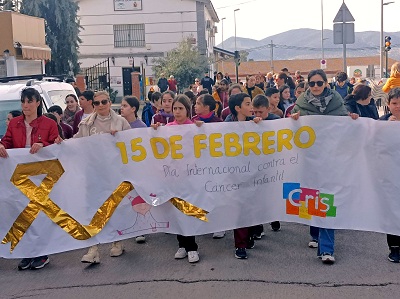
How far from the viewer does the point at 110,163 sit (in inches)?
268

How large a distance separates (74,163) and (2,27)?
1149cm

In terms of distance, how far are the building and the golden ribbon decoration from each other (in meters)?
10.00

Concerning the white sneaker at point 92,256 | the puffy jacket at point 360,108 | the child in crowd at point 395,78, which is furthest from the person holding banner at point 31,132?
the child in crowd at point 395,78

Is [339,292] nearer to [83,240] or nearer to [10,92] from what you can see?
[83,240]

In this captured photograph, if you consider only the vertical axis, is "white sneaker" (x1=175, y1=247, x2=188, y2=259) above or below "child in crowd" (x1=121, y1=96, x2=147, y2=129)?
below

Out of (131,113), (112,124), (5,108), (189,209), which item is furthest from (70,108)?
(189,209)

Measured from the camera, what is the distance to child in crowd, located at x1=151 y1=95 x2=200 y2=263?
662 cm

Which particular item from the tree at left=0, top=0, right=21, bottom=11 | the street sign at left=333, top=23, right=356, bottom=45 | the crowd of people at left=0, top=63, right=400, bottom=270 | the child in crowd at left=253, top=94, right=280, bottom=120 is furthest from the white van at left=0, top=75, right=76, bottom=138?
the tree at left=0, top=0, right=21, bottom=11

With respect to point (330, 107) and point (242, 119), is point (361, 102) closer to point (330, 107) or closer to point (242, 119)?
point (330, 107)

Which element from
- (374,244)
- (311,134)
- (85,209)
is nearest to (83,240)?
(85,209)

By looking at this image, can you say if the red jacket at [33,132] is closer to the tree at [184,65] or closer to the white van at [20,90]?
the white van at [20,90]

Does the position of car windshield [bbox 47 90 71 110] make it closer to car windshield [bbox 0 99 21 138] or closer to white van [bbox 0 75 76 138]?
white van [bbox 0 75 76 138]

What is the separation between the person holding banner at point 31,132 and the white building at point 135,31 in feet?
119

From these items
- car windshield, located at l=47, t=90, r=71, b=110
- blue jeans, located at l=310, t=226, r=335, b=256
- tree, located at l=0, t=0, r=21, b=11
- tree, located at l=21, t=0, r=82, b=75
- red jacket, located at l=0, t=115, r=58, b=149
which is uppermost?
tree, located at l=0, t=0, r=21, b=11
